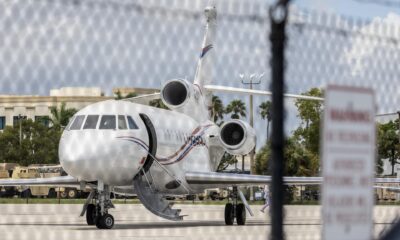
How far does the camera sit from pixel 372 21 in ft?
24.9

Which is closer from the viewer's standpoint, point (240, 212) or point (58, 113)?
point (240, 212)

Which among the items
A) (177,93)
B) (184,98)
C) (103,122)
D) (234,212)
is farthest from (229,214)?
(103,122)

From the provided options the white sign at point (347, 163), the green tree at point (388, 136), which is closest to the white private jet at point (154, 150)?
the green tree at point (388, 136)

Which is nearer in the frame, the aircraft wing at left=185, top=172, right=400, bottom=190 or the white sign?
the white sign

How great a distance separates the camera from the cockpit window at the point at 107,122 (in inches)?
811

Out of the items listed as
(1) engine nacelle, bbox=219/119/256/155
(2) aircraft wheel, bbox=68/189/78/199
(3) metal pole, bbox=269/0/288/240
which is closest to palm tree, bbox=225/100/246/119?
(1) engine nacelle, bbox=219/119/256/155

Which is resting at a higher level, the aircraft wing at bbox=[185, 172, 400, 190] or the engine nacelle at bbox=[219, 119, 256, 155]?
the engine nacelle at bbox=[219, 119, 256, 155]

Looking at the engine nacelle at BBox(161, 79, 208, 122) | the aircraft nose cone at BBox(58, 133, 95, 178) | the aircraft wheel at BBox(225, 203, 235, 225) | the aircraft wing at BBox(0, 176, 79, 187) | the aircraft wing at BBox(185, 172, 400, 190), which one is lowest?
the aircraft wheel at BBox(225, 203, 235, 225)

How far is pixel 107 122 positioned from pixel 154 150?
1.84 meters

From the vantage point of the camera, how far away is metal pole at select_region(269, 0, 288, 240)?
5.47 m

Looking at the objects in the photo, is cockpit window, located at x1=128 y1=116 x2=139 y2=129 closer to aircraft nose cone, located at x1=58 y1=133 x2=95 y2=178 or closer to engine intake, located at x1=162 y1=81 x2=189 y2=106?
aircraft nose cone, located at x1=58 y1=133 x2=95 y2=178

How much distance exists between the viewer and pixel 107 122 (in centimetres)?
2072

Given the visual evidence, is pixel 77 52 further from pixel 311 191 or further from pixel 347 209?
pixel 311 191

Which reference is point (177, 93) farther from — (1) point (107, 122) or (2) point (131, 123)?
(1) point (107, 122)
